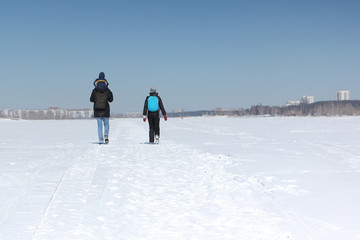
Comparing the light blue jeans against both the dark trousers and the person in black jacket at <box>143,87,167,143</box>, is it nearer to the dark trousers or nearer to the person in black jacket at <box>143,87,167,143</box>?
the person in black jacket at <box>143,87,167,143</box>

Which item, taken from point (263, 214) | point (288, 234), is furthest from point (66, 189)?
point (288, 234)

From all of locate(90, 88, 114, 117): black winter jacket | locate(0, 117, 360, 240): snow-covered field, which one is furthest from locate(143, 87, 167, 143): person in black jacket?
locate(0, 117, 360, 240): snow-covered field

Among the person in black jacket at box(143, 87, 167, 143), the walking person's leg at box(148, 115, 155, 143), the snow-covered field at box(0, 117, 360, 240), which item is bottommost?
the snow-covered field at box(0, 117, 360, 240)

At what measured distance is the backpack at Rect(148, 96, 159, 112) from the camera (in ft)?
35.4

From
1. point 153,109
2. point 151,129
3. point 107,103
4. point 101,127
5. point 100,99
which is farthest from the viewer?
point 153,109

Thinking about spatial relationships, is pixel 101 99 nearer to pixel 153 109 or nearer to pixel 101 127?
pixel 101 127

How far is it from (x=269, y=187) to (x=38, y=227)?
2.79 meters

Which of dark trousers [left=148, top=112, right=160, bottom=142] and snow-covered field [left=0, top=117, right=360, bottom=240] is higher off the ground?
dark trousers [left=148, top=112, right=160, bottom=142]

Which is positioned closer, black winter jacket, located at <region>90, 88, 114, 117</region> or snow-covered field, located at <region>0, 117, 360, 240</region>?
snow-covered field, located at <region>0, 117, 360, 240</region>

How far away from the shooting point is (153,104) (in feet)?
35.4

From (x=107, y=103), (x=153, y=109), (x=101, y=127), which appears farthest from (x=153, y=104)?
(x=101, y=127)

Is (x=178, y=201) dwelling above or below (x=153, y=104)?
below

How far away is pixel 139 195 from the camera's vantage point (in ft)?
12.2

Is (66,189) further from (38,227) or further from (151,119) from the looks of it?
(151,119)
